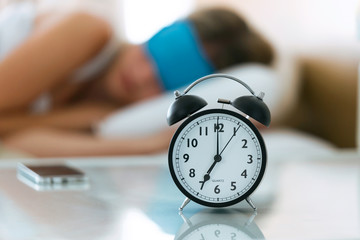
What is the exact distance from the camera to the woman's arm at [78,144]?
1.74m

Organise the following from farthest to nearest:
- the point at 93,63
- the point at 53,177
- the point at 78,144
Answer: the point at 93,63, the point at 78,144, the point at 53,177

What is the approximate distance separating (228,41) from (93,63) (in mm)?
516

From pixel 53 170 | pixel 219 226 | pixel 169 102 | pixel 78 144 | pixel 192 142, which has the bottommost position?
pixel 219 226

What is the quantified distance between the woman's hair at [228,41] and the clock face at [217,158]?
137 cm

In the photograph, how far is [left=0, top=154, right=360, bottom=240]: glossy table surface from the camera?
693mm

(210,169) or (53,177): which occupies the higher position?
(53,177)

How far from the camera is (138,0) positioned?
12.7ft

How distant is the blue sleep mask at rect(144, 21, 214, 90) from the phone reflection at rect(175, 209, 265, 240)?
1358mm

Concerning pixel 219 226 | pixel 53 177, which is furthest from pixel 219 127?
pixel 53 177

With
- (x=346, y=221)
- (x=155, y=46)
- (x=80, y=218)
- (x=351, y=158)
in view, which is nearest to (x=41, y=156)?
(x=155, y=46)

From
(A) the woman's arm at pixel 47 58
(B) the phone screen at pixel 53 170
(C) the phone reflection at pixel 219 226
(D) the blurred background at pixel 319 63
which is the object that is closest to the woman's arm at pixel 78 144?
(A) the woman's arm at pixel 47 58

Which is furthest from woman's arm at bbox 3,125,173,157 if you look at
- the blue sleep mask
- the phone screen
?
the phone screen

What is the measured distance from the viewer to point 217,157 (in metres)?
0.77

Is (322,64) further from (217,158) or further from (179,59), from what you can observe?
(217,158)
